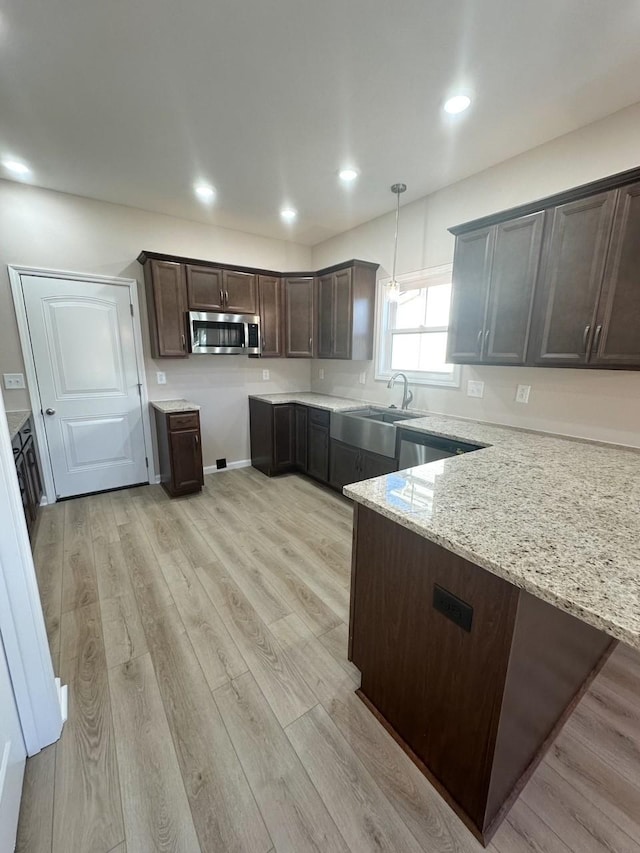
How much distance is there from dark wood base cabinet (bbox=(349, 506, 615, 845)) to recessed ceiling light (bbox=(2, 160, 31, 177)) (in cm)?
361

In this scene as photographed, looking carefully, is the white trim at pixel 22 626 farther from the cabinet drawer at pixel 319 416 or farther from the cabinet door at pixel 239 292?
the cabinet door at pixel 239 292

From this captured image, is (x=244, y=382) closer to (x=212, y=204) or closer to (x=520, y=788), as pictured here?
(x=212, y=204)

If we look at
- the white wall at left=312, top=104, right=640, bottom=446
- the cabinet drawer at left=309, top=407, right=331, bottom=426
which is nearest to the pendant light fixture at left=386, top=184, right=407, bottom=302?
the white wall at left=312, top=104, right=640, bottom=446

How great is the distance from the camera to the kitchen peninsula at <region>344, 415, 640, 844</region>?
0.87 m

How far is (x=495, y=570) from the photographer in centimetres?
84

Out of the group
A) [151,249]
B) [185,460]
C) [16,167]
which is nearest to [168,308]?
[151,249]

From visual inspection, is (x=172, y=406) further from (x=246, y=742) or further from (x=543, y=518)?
(x=543, y=518)

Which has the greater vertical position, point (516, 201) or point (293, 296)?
point (516, 201)

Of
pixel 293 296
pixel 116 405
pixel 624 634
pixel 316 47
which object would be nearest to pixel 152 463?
pixel 116 405

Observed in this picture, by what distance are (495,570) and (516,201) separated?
2.77 m

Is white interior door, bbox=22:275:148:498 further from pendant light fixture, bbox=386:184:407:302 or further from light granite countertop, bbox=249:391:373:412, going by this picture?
pendant light fixture, bbox=386:184:407:302

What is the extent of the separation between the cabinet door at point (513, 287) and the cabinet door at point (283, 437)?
2275 mm

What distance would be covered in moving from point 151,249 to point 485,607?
4.14 meters

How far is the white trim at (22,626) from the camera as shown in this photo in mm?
1130
